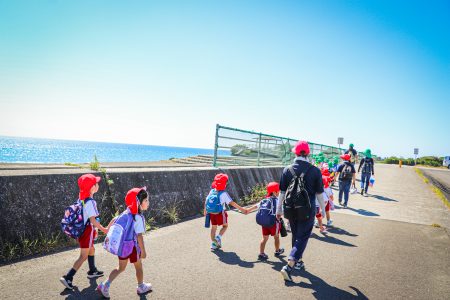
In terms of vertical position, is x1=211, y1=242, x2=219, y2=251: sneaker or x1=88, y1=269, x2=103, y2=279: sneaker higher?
x1=211, y1=242, x2=219, y2=251: sneaker

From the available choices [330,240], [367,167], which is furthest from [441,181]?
[330,240]

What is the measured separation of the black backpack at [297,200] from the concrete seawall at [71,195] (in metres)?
3.29

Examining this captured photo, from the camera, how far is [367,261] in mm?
4574

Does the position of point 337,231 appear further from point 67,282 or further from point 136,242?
point 67,282

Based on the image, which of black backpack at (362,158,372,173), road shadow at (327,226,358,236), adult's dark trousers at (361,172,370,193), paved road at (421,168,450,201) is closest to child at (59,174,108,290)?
road shadow at (327,226,358,236)

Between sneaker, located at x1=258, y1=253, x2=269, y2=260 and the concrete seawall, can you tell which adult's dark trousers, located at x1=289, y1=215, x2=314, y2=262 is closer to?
sneaker, located at x1=258, y1=253, x2=269, y2=260

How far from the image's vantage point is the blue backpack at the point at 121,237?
119 inches

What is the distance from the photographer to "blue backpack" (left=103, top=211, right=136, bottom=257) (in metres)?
3.03

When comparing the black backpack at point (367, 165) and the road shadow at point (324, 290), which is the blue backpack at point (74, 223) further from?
the black backpack at point (367, 165)

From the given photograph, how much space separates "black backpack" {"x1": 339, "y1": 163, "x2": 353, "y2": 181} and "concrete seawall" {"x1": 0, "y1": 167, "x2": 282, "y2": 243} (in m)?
3.80

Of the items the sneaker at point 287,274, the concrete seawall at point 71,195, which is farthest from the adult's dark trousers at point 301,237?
the concrete seawall at point 71,195

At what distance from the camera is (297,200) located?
12.8 ft

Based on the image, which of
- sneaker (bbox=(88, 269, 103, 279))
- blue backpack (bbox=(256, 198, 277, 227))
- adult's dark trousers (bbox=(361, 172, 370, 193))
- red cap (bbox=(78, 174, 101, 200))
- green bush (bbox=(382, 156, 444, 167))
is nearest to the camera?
red cap (bbox=(78, 174, 101, 200))

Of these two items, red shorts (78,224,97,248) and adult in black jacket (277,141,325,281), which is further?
adult in black jacket (277,141,325,281)
